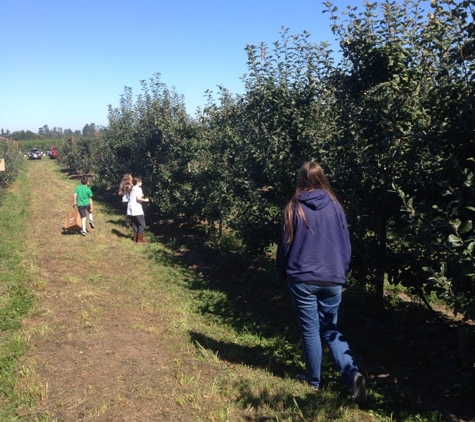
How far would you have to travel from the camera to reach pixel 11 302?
624 cm

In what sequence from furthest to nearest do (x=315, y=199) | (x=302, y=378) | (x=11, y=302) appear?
(x=11, y=302) < (x=302, y=378) < (x=315, y=199)

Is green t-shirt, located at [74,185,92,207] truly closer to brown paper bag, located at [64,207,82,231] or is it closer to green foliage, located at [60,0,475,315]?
brown paper bag, located at [64,207,82,231]

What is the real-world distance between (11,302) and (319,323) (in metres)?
4.45

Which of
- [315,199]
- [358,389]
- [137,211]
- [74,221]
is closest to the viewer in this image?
[358,389]

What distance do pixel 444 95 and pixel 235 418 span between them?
9.42 ft

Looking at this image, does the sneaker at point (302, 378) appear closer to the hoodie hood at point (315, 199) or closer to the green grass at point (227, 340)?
the green grass at point (227, 340)

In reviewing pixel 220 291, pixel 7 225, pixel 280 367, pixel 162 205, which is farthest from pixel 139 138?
pixel 280 367

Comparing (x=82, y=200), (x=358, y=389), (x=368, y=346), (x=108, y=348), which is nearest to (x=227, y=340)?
(x=108, y=348)

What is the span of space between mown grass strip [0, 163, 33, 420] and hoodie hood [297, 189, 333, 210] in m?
2.71

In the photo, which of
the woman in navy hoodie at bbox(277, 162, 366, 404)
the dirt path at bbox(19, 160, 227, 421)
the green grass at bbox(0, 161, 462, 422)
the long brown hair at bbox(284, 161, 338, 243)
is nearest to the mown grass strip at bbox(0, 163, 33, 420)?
the green grass at bbox(0, 161, 462, 422)

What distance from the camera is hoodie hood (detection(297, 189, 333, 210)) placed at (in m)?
3.54

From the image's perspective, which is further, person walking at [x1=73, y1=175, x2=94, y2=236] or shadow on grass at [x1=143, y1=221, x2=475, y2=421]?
person walking at [x1=73, y1=175, x2=94, y2=236]

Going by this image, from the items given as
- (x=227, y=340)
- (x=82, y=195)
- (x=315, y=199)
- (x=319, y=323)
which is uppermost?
(x=82, y=195)

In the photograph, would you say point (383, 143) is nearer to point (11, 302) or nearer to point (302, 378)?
point (302, 378)
